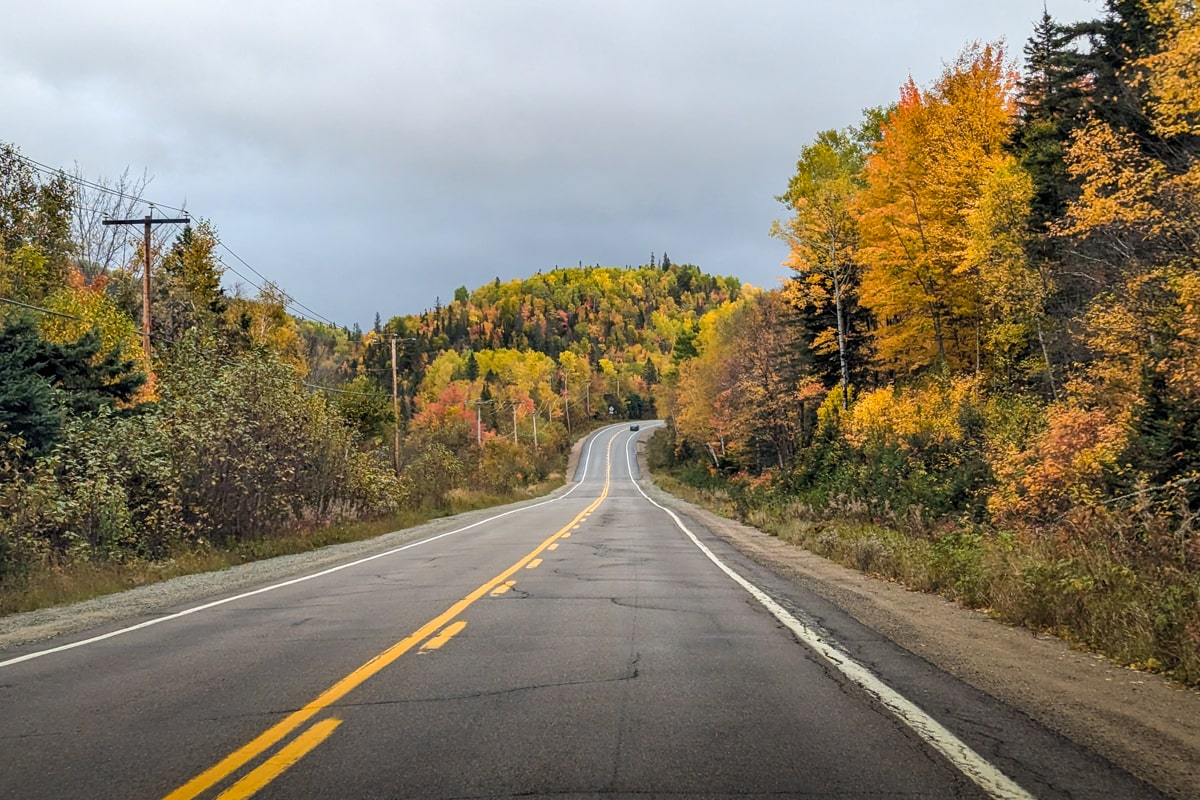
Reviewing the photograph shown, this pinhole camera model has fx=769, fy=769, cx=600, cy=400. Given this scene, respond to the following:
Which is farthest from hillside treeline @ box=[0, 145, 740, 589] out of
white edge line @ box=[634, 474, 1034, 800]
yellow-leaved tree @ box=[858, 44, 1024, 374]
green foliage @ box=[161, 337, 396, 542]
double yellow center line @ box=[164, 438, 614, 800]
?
yellow-leaved tree @ box=[858, 44, 1024, 374]

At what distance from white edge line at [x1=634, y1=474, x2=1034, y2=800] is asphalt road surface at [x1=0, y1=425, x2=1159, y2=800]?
0.02 metres

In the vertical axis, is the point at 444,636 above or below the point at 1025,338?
below

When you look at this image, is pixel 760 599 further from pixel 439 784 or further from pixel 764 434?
pixel 764 434

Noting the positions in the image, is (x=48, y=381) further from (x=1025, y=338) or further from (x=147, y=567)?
(x=1025, y=338)

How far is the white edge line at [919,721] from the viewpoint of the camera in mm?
3658

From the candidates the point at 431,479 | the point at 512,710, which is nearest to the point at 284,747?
the point at 512,710

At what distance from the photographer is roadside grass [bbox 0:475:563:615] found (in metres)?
11.6

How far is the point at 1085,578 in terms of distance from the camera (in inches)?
315

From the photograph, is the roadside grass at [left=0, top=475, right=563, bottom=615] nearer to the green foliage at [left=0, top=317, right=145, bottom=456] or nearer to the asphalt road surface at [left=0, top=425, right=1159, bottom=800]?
the asphalt road surface at [left=0, top=425, right=1159, bottom=800]

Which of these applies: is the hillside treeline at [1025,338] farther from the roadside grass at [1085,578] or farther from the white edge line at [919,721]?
the white edge line at [919,721]

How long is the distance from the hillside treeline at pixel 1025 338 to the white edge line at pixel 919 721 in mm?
2255

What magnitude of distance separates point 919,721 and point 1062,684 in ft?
5.53

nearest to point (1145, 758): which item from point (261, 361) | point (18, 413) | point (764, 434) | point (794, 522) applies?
point (794, 522)

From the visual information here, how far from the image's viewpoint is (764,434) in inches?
1775
